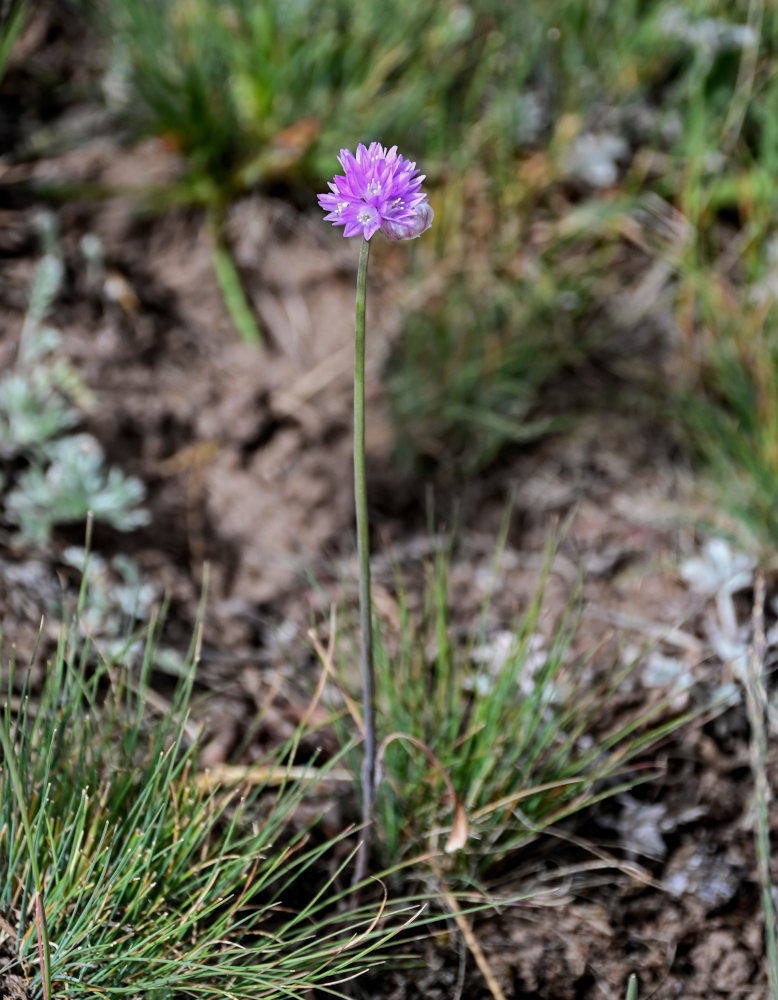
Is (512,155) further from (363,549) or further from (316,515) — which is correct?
(363,549)

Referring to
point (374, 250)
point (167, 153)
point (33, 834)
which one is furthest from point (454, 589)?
point (167, 153)

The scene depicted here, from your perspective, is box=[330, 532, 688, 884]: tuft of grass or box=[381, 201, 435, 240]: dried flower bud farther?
box=[330, 532, 688, 884]: tuft of grass

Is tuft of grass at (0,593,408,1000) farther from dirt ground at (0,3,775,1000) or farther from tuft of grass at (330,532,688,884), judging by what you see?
dirt ground at (0,3,775,1000)

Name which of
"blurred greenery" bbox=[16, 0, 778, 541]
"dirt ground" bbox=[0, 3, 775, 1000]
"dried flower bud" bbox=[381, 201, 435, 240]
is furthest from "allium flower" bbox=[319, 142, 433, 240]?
"blurred greenery" bbox=[16, 0, 778, 541]

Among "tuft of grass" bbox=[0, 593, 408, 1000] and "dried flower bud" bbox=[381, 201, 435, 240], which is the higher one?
"dried flower bud" bbox=[381, 201, 435, 240]

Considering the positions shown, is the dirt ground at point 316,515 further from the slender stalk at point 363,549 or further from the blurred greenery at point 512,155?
the slender stalk at point 363,549

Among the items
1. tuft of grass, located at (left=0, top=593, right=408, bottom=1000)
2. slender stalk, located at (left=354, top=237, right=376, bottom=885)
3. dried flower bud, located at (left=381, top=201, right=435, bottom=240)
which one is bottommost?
tuft of grass, located at (left=0, top=593, right=408, bottom=1000)

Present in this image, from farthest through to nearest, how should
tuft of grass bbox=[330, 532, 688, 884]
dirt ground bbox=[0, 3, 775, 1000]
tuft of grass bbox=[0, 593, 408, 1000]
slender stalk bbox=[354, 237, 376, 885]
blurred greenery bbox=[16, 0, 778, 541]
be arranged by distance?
blurred greenery bbox=[16, 0, 778, 541]
dirt ground bbox=[0, 3, 775, 1000]
tuft of grass bbox=[330, 532, 688, 884]
tuft of grass bbox=[0, 593, 408, 1000]
slender stalk bbox=[354, 237, 376, 885]
